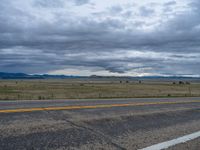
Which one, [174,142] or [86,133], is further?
[86,133]

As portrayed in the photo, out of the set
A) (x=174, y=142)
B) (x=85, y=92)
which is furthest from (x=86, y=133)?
(x=85, y=92)

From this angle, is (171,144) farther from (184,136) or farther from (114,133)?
(114,133)

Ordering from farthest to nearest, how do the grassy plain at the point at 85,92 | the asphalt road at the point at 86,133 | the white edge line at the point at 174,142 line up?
the grassy plain at the point at 85,92 < the white edge line at the point at 174,142 < the asphalt road at the point at 86,133

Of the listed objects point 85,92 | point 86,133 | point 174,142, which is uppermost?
point 86,133

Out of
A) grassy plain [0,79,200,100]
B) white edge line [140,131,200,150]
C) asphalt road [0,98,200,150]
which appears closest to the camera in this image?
asphalt road [0,98,200,150]

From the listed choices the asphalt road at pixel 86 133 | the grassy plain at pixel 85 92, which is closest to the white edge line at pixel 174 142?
the asphalt road at pixel 86 133

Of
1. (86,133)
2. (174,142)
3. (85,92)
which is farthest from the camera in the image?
(85,92)

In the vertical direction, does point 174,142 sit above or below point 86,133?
below

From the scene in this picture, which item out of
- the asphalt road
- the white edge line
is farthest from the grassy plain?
the white edge line

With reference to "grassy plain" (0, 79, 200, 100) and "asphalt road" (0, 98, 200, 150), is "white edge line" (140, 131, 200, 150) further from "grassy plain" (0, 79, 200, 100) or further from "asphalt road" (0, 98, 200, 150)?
"grassy plain" (0, 79, 200, 100)

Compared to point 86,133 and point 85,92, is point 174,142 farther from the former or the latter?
point 85,92

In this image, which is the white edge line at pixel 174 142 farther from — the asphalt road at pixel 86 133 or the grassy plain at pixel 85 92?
the grassy plain at pixel 85 92

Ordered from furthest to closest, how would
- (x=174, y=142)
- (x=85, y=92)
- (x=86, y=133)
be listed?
(x=85, y=92)
(x=86, y=133)
(x=174, y=142)

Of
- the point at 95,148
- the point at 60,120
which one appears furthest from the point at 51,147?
the point at 60,120
